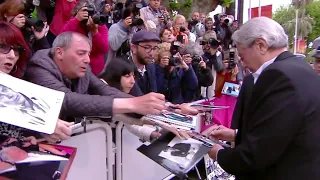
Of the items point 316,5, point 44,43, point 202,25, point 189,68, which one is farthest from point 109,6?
point 316,5

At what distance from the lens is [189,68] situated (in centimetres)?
537

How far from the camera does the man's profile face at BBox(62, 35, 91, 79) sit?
8.23ft

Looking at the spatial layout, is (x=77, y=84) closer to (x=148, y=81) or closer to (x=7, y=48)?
(x=7, y=48)

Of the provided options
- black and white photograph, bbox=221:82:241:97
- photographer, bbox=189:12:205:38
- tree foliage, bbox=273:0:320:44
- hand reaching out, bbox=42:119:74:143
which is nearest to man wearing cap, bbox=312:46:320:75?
black and white photograph, bbox=221:82:241:97

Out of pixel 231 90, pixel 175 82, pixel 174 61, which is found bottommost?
pixel 231 90

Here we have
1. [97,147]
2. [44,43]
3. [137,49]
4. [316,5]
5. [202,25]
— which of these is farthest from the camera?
[316,5]

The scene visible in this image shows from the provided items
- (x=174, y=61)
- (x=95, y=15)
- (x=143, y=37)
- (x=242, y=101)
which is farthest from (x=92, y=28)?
(x=242, y=101)

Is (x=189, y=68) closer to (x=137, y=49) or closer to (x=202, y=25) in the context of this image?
(x=137, y=49)

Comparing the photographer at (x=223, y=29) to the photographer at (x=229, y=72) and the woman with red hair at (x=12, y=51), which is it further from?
the woman with red hair at (x=12, y=51)

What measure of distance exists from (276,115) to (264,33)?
0.43 meters

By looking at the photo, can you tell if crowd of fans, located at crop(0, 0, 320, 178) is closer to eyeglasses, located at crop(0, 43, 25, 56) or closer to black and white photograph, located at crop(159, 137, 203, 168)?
eyeglasses, located at crop(0, 43, 25, 56)

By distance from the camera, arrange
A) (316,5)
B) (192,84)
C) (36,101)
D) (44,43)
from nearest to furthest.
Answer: (36,101)
(44,43)
(192,84)
(316,5)

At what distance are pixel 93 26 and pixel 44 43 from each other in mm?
674

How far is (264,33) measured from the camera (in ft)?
6.50
